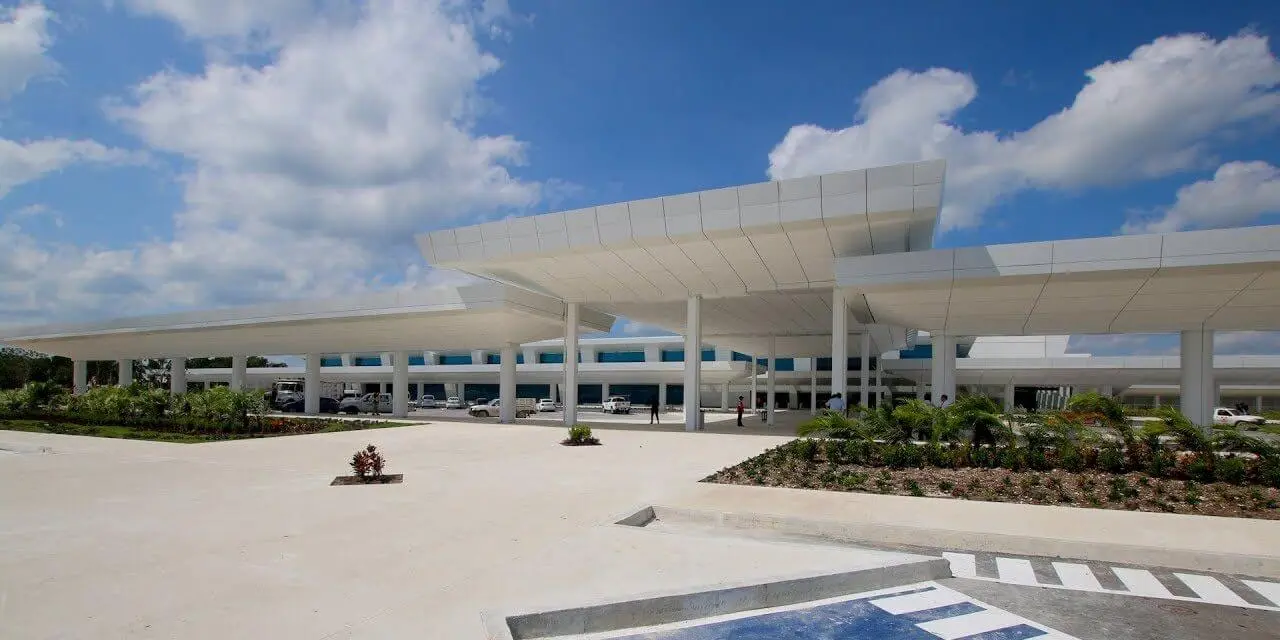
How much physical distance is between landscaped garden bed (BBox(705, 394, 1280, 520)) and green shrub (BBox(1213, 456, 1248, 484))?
0.02m

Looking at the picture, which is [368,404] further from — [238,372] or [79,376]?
[79,376]

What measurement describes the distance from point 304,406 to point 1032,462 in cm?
4373

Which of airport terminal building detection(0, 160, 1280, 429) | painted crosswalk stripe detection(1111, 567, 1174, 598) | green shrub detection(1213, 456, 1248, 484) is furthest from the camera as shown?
airport terminal building detection(0, 160, 1280, 429)

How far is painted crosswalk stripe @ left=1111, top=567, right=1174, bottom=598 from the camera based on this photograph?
6.87 metres

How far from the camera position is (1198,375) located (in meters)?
25.6

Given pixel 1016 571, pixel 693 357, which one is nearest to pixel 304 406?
pixel 693 357

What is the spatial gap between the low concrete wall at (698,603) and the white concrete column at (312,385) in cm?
4358

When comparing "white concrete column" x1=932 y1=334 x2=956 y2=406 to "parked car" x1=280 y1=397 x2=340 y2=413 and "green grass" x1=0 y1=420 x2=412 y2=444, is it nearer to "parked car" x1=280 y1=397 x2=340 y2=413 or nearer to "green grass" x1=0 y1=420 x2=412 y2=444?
"green grass" x1=0 y1=420 x2=412 y2=444

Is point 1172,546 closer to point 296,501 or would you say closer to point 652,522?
point 652,522

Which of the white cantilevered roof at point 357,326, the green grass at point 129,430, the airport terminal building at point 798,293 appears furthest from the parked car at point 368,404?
Result: the green grass at point 129,430

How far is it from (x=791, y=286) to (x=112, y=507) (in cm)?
2277

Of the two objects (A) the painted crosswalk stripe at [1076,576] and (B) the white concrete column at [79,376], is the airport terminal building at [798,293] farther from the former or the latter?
(A) the painted crosswalk stripe at [1076,576]

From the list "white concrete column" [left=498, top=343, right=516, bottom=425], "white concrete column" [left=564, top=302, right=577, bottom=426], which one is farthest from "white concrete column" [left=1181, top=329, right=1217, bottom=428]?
"white concrete column" [left=498, top=343, right=516, bottom=425]

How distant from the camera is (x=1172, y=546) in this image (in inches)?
317
